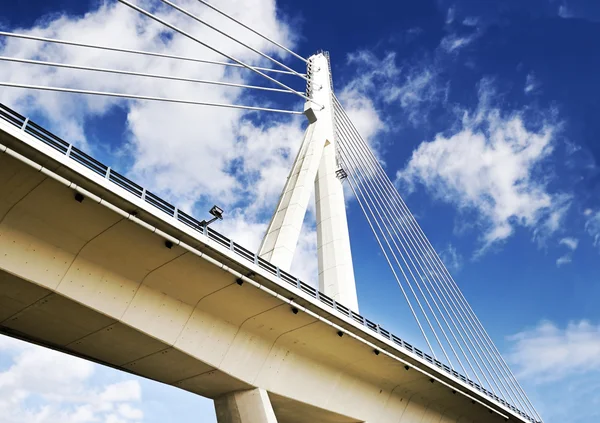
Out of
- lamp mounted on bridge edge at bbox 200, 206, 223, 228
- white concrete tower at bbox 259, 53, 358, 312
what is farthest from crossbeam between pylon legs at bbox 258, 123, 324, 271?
lamp mounted on bridge edge at bbox 200, 206, 223, 228

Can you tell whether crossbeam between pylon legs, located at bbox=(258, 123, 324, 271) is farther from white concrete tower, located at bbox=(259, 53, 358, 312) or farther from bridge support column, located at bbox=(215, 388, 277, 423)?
bridge support column, located at bbox=(215, 388, 277, 423)

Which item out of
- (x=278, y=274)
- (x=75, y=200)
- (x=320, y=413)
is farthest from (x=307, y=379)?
(x=75, y=200)

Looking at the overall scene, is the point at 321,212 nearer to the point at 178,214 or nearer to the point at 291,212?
the point at 291,212

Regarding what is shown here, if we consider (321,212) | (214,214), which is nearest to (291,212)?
(321,212)

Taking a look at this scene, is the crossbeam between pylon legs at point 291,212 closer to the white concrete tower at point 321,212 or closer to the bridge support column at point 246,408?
the white concrete tower at point 321,212

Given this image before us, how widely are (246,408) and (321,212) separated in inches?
503

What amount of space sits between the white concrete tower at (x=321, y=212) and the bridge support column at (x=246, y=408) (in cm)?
619

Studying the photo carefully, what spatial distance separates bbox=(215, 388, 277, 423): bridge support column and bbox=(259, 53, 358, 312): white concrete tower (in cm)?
619

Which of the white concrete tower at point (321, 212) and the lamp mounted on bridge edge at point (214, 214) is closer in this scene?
the lamp mounted on bridge edge at point (214, 214)

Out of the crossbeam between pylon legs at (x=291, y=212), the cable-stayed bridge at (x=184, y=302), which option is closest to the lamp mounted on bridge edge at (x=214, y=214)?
the cable-stayed bridge at (x=184, y=302)

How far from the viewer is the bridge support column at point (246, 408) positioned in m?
17.1

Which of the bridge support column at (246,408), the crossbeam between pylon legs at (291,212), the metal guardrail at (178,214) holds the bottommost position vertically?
the bridge support column at (246,408)

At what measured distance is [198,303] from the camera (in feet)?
53.0

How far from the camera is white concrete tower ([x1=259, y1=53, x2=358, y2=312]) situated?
2352 centimetres
